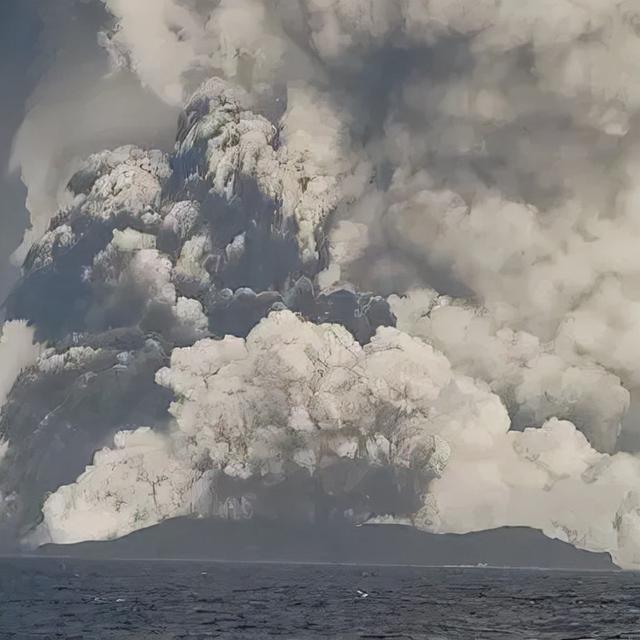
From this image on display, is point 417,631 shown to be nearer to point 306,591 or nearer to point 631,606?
point 631,606

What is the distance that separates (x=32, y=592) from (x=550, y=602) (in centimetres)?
9061

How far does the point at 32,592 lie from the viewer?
161 m

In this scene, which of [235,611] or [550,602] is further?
[550,602]

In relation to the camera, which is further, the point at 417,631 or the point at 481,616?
the point at 481,616

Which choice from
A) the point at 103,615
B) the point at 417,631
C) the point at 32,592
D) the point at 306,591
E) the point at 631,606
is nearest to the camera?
the point at 417,631

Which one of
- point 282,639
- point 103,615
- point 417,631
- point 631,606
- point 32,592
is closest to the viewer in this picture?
point 282,639

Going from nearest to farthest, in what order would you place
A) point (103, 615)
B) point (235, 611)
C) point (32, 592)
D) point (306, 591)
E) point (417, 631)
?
point (417, 631), point (103, 615), point (235, 611), point (32, 592), point (306, 591)

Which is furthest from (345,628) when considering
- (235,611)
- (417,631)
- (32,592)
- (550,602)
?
(32,592)

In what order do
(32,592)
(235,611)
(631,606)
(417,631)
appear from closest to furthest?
(417,631), (235,611), (631,606), (32,592)

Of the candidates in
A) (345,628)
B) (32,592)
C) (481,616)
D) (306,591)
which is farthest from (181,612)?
(306,591)

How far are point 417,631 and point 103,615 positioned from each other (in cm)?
4117

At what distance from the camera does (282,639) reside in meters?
92.8

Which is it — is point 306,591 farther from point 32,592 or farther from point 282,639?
point 282,639

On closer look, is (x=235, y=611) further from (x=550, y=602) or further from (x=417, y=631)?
(x=550, y=602)
